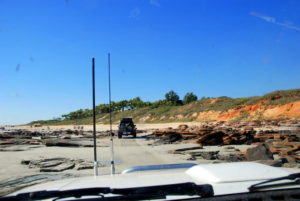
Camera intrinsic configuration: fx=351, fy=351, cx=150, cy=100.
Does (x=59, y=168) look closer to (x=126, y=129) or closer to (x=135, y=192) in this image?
(x=135, y=192)

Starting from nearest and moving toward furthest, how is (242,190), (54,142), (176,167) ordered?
1. (242,190)
2. (176,167)
3. (54,142)

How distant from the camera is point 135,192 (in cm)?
217

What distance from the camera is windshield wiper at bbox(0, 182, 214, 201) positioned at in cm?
210

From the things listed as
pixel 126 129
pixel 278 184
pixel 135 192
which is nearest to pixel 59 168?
pixel 135 192

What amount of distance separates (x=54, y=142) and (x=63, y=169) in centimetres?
1249

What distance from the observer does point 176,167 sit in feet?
11.5

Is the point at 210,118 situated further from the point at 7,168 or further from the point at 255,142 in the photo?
the point at 7,168

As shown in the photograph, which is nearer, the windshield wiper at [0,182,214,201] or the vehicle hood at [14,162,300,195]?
the windshield wiper at [0,182,214,201]

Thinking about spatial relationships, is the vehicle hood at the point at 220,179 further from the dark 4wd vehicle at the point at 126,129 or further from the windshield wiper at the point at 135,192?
the dark 4wd vehicle at the point at 126,129

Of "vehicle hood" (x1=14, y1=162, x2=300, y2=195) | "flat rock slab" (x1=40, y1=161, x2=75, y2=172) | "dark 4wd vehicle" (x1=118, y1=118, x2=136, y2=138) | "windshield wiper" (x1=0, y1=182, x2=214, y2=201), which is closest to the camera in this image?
"windshield wiper" (x1=0, y1=182, x2=214, y2=201)

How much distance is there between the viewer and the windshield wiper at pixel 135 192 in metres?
2.10

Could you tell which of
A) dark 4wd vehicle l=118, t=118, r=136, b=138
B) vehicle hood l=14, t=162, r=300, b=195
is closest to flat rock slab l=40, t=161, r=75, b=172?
vehicle hood l=14, t=162, r=300, b=195

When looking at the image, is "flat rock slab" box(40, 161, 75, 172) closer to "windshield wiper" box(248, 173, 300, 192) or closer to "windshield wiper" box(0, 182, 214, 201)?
"windshield wiper" box(0, 182, 214, 201)

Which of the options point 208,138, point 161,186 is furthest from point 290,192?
point 208,138
